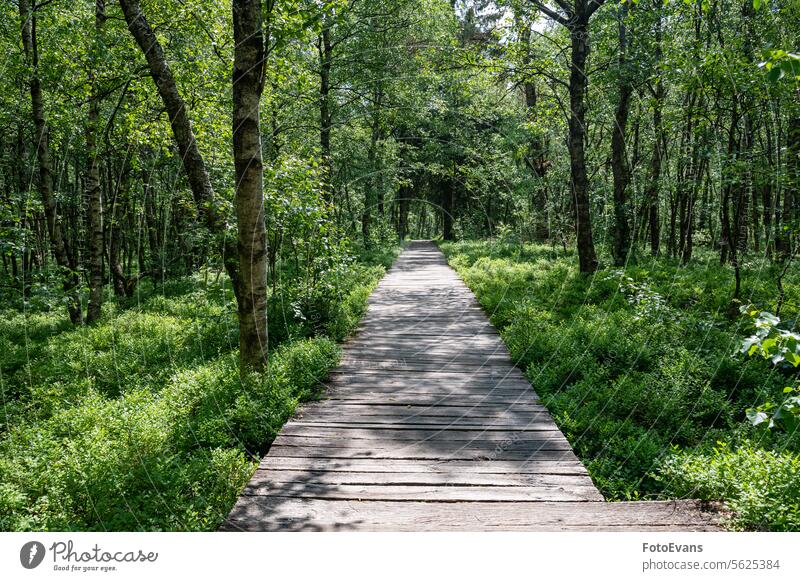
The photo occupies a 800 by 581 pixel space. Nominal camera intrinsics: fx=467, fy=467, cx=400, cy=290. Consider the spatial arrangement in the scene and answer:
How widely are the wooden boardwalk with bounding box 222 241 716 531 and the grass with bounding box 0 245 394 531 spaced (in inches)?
15.7

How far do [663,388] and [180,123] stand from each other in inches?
296

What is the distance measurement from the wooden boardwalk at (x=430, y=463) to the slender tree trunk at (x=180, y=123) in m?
2.47

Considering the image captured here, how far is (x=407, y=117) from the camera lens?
2200 centimetres

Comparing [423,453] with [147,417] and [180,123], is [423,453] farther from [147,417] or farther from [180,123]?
[180,123]

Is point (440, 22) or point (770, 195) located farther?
point (770, 195)

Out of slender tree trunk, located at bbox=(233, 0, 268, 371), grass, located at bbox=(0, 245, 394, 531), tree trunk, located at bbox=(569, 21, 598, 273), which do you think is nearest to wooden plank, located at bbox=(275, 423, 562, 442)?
grass, located at bbox=(0, 245, 394, 531)

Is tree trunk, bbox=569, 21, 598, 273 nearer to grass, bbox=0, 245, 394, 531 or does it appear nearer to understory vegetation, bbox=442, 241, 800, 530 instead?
understory vegetation, bbox=442, 241, 800, 530

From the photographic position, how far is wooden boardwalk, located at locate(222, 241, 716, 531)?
3.54 meters

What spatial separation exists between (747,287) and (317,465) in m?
9.90
